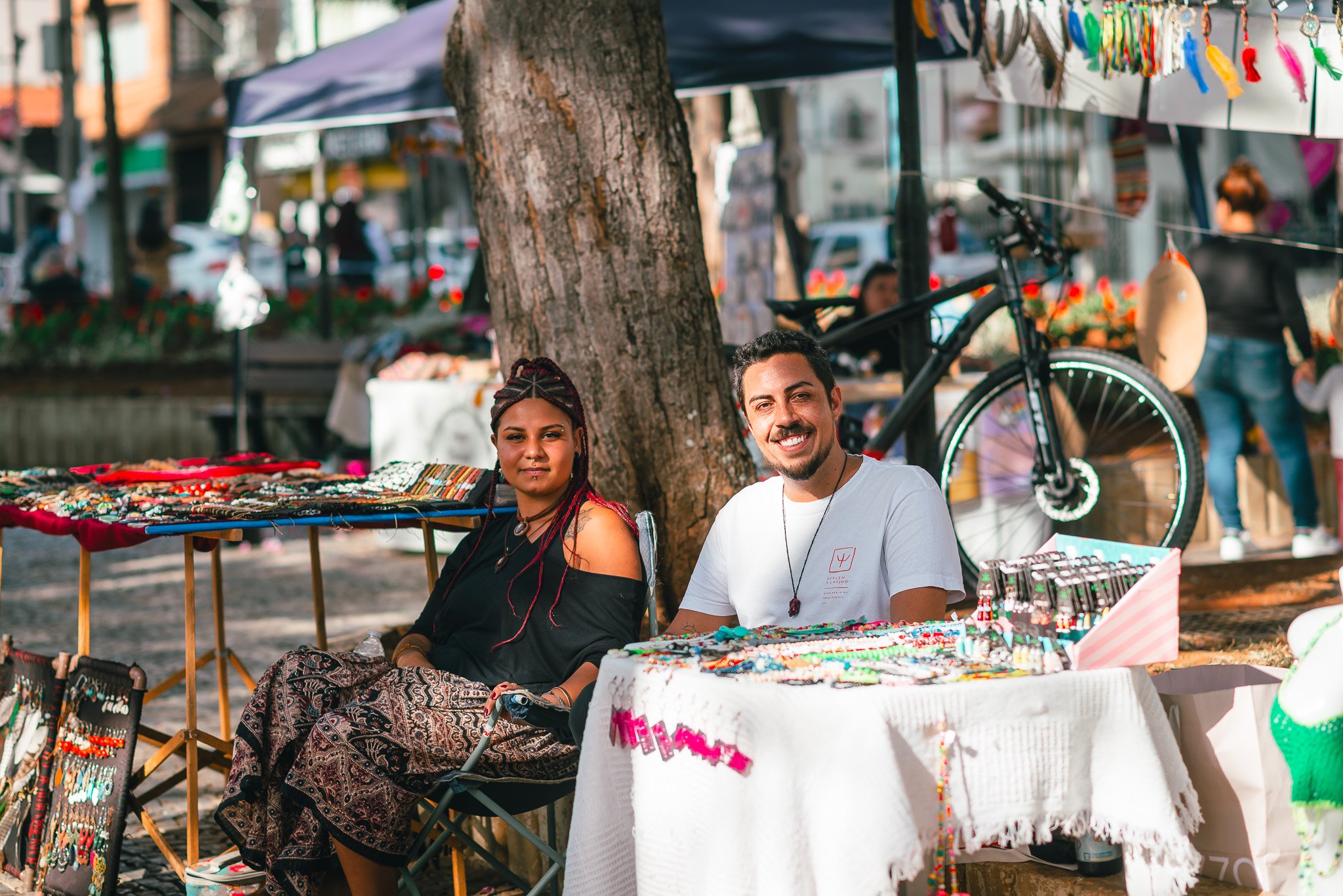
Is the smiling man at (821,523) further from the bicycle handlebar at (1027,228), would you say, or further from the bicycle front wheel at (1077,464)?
the bicycle handlebar at (1027,228)

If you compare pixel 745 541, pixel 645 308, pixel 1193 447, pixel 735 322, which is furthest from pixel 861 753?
pixel 735 322

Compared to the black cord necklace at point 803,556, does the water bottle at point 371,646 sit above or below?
below

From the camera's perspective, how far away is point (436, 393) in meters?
8.23

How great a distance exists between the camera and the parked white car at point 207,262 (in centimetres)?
2209

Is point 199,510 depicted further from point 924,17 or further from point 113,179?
point 113,179

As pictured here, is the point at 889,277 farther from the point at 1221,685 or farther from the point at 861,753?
the point at 861,753

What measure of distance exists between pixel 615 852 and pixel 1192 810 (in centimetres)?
102

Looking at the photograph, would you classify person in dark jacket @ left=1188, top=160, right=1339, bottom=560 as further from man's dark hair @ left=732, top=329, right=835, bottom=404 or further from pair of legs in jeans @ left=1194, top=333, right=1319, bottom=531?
man's dark hair @ left=732, top=329, right=835, bottom=404

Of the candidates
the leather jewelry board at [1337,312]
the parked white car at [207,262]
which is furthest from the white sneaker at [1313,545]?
the parked white car at [207,262]

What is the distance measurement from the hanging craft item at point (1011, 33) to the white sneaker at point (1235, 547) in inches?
113

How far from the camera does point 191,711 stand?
147 inches

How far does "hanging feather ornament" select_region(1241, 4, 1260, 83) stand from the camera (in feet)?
15.3

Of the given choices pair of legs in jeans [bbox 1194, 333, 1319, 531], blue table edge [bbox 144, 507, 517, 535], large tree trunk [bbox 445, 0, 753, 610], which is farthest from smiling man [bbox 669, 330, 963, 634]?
pair of legs in jeans [bbox 1194, 333, 1319, 531]

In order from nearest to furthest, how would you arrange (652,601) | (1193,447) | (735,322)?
1. (652,601)
2. (1193,447)
3. (735,322)
